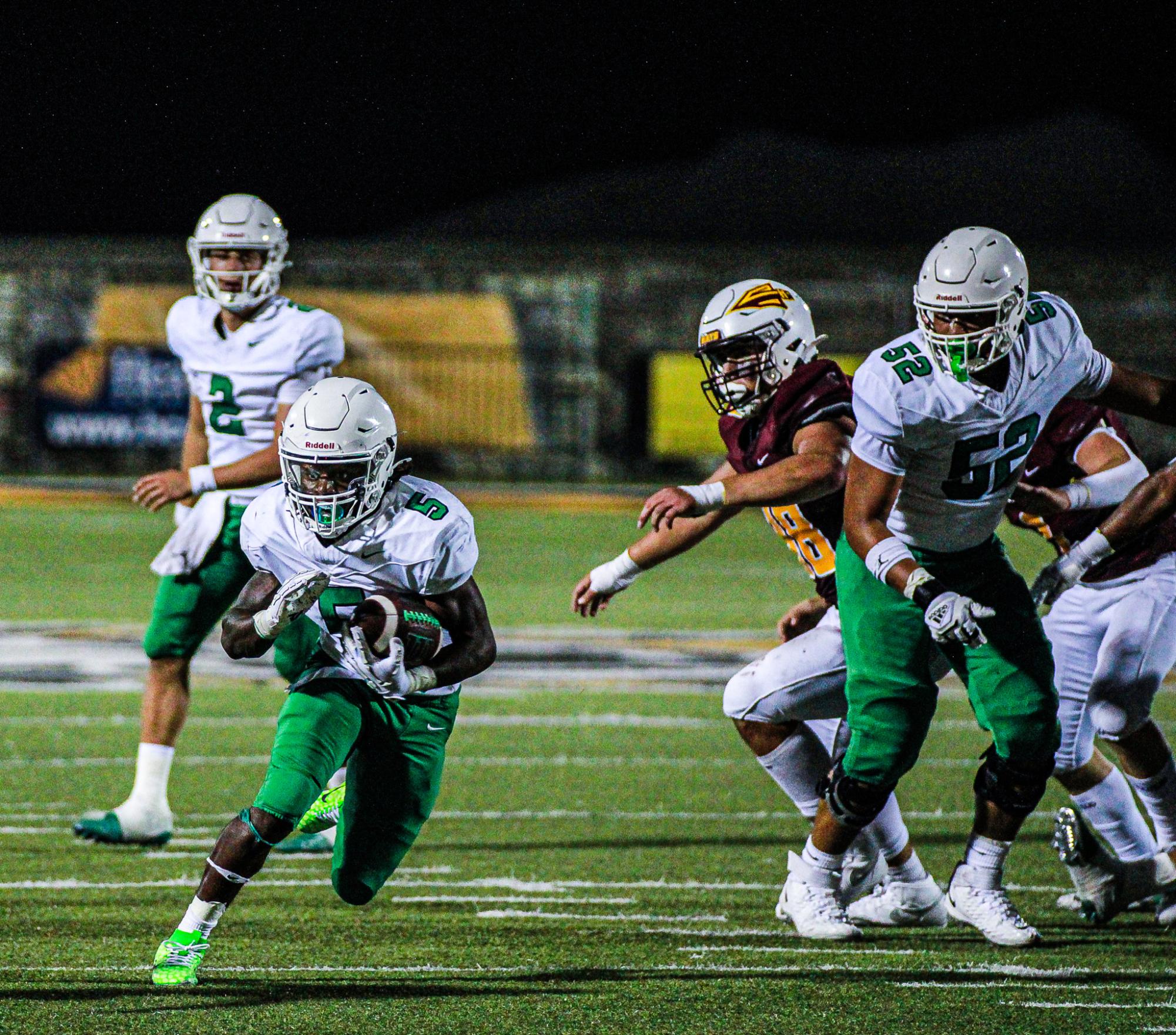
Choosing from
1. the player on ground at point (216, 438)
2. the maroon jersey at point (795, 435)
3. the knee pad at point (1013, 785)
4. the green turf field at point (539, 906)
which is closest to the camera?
the green turf field at point (539, 906)

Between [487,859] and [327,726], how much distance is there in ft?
5.14

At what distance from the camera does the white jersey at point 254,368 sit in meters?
6.21

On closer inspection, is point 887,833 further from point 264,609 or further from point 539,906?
point 264,609

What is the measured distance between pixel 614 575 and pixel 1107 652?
130 cm

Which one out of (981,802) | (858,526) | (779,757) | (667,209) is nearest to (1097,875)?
(981,802)

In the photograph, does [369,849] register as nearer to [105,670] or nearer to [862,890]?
[862,890]

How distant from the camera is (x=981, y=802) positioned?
4.64m

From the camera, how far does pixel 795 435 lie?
191 inches

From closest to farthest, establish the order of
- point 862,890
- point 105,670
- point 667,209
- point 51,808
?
point 862,890
point 51,808
point 105,670
point 667,209

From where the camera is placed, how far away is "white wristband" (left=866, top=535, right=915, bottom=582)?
439 centimetres

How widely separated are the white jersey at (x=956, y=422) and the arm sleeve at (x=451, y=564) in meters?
0.91

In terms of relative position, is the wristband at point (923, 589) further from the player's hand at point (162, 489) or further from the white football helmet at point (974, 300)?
the player's hand at point (162, 489)

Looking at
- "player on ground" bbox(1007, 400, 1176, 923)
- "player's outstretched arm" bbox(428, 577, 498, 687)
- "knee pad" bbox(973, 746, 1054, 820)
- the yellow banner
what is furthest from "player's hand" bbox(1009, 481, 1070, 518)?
the yellow banner

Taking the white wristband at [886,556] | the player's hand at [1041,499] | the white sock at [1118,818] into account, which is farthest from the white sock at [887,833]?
the player's hand at [1041,499]
